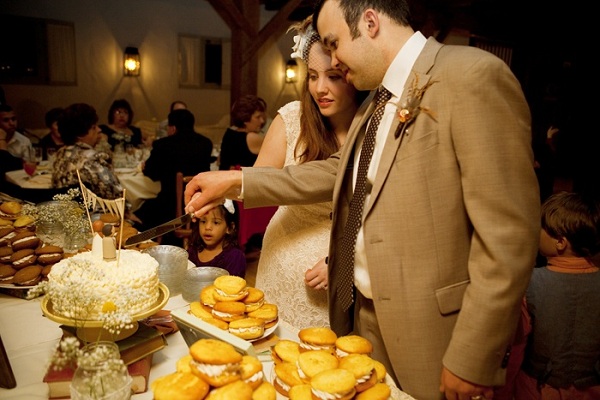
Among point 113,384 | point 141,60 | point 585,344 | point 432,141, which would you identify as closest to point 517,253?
point 432,141

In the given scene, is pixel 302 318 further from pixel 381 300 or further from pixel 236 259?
pixel 236 259

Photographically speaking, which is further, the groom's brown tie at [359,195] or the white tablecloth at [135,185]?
the white tablecloth at [135,185]

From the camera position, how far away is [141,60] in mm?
9633

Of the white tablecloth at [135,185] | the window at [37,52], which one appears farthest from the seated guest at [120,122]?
the window at [37,52]

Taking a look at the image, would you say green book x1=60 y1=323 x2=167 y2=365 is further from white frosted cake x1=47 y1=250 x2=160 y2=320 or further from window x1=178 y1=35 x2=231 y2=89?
window x1=178 y1=35 x2=231 y2=89

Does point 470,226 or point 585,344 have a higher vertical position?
point 470,226

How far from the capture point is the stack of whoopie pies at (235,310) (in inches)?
55.9

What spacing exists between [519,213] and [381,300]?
17.5 inches

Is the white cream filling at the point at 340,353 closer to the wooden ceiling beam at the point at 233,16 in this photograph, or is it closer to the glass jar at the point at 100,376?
the glass jar at the point at 100,376

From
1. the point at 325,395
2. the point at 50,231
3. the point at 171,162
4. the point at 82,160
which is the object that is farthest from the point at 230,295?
the point at 171,162

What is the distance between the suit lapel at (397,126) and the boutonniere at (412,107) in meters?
0.01

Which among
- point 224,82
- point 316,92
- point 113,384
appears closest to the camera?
point 113,384

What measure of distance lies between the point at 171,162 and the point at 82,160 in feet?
2.96

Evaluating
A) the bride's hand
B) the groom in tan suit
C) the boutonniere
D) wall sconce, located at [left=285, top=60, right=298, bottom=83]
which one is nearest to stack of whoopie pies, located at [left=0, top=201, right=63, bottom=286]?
the bride's hand
